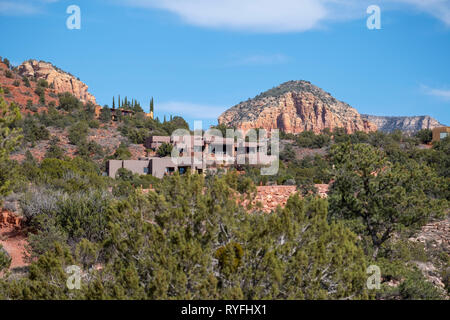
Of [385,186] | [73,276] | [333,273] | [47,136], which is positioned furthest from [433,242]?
[47,136]

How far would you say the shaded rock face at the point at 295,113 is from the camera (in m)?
73.4

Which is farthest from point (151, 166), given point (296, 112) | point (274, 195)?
point (296, 112)

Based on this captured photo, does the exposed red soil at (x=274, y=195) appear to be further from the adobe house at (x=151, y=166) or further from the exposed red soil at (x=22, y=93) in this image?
the exposed red soil at (x=22, y=93)

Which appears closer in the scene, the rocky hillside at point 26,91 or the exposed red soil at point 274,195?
the exposed red soil at point 274,195

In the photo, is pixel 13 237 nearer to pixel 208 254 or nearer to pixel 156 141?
pixel 208 254

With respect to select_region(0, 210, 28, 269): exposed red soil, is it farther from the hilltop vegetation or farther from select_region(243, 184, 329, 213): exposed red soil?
select_region(243, 184, 329, 213): exposed red soil

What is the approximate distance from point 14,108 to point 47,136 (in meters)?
29.3

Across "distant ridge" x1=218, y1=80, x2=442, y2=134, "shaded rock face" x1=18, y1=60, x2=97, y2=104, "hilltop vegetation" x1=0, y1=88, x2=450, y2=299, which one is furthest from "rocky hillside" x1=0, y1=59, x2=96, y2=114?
"hilltop vegetation" x1=0, y1=88, x2=450, y2=299

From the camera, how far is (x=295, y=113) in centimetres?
7675

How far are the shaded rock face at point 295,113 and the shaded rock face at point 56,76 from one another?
79.0 ft

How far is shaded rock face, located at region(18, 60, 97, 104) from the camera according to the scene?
73.6 meters

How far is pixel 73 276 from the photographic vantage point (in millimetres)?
7422

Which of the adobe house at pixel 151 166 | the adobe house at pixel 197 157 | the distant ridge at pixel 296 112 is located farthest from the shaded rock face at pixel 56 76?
the adobe house at pixel 151 166
